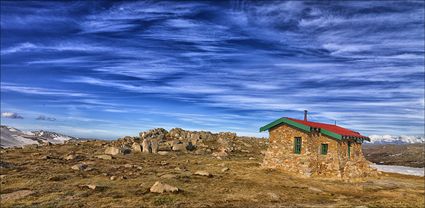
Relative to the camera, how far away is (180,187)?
2327cm

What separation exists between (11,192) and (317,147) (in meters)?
26.8

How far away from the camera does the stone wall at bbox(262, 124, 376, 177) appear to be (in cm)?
3266

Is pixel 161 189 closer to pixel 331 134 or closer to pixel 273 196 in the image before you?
pixel 273 196

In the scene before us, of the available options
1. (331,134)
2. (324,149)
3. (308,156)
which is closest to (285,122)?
(308,156)

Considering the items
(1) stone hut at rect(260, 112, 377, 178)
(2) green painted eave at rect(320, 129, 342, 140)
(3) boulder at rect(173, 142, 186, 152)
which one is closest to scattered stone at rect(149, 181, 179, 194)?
(1) stone hut at rect(260, 112, 377, 178)

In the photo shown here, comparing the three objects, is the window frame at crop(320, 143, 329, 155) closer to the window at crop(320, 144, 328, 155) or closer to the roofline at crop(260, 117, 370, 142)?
the window at crop(320, 144, 328, 155)

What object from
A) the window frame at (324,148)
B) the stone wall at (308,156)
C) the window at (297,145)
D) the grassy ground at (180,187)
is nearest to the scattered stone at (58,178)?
the grassy ground at (180,187)

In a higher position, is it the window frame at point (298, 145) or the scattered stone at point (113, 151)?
the window frame at point (298, 145)

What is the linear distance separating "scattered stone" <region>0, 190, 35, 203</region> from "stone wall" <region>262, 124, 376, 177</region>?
75.1ft

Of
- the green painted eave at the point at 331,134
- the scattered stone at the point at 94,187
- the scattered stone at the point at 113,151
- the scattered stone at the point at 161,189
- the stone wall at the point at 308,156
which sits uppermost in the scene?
the green painted eave at the point at 331,134

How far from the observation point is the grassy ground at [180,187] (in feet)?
62.8

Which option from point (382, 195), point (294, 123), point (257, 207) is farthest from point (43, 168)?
point (382, 195)

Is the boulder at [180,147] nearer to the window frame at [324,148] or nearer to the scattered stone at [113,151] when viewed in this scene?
the scattered stone at [113,151]

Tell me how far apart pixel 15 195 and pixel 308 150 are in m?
24.9
